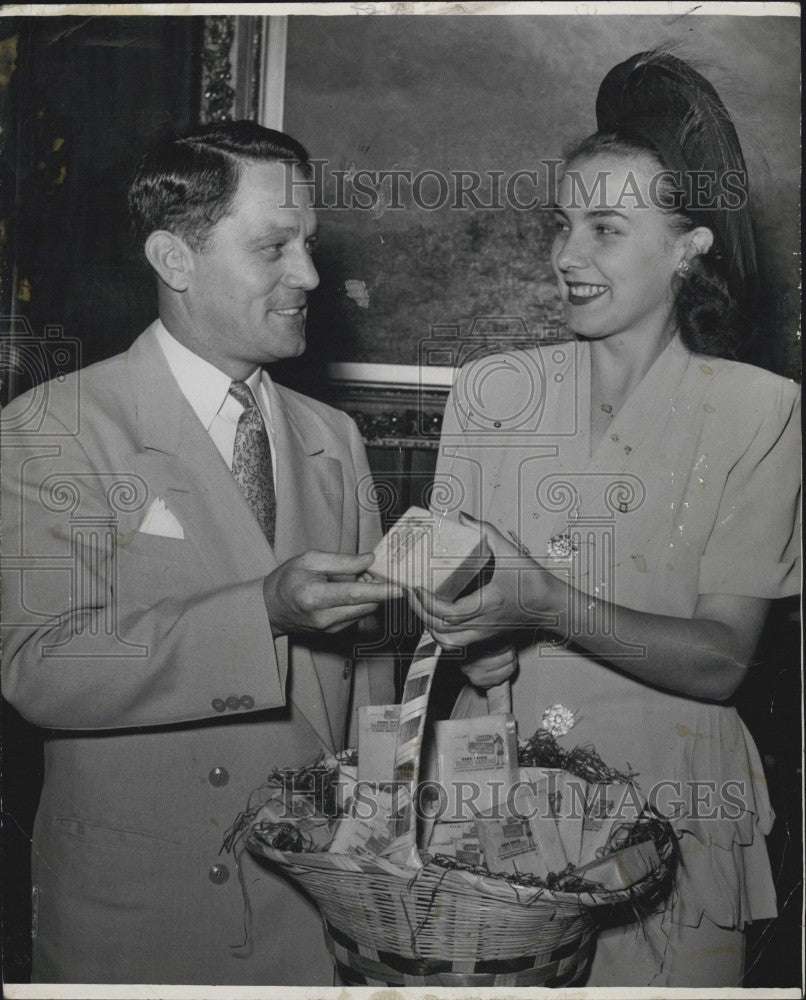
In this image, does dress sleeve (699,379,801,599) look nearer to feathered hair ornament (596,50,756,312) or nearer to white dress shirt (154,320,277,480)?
feathered hair ornament (596,50,756,312)

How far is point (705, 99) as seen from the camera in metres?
1.71

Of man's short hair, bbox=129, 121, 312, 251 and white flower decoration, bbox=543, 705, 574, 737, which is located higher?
man's short hair, bbox=129, 121, 312, 251

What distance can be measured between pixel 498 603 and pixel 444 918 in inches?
18.9

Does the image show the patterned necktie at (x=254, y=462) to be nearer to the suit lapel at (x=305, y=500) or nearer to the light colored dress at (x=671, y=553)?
the suit lapel at (x=305, y=500)

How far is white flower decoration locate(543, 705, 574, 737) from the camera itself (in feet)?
5.52

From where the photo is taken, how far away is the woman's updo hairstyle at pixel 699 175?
66.5 inches

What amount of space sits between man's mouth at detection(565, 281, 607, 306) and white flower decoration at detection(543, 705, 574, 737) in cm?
70

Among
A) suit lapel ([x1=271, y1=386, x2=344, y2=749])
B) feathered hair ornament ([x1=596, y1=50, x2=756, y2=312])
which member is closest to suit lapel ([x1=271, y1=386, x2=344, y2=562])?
suit lapel ([x1=271, y1=386, x2=344, y2=749])

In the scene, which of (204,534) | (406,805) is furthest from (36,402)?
(406,805)

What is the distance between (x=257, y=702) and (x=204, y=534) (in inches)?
11.2

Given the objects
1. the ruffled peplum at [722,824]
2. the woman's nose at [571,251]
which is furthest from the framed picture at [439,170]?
the ruffled peplum at [722,824]

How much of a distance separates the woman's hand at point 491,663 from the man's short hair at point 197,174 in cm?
82

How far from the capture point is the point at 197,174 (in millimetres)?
1669

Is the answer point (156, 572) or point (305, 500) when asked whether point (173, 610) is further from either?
point (305, 500)
